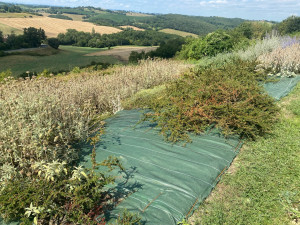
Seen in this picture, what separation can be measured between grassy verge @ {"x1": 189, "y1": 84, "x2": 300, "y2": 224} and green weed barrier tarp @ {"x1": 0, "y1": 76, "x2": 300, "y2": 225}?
5.3 inches

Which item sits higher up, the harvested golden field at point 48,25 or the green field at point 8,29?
the harvested golden field at point 48,25

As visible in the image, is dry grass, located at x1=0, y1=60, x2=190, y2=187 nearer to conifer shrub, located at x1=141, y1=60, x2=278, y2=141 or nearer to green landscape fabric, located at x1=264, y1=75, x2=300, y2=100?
conifer shrub, located at x1=141, y1=60, x2=278, y2=141

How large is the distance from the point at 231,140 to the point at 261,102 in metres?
1.40

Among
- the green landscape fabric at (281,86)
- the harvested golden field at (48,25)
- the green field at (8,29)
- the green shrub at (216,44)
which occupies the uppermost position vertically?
the harvested golden field at (48,25)

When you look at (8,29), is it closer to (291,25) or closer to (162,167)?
(162,167)

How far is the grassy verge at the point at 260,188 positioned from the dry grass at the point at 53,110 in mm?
2009

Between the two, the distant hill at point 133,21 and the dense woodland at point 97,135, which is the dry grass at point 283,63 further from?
the distant hill at point 133,21

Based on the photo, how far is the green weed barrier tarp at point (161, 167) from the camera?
92.0 inches

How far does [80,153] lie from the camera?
336 cm

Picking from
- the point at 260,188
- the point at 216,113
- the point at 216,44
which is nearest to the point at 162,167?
the point at 260,188

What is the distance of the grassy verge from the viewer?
238 cm

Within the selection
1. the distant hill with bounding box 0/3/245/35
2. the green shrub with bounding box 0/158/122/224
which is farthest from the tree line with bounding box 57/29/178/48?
the green shrub with bounding box 0/158/122/224

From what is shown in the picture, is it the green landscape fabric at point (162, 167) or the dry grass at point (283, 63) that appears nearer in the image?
the green landscape fabric at point (162, 167)

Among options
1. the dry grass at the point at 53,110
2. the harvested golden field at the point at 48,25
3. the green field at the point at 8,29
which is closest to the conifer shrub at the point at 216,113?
the dry grass at the point at 53,110
